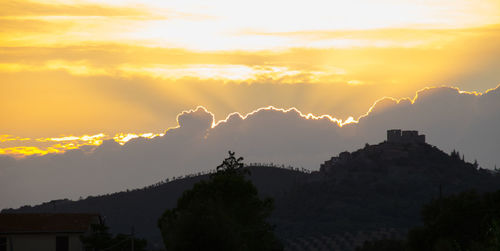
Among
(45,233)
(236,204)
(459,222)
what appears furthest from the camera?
(459,222)

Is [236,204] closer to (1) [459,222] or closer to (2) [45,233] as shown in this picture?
(2) [45,233]

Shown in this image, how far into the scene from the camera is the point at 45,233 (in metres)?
93.7

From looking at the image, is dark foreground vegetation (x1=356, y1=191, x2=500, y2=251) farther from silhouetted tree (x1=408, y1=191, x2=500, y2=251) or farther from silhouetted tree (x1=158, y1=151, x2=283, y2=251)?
silhouetted tree (x1=158, y1=151, x2=283, y2=251)

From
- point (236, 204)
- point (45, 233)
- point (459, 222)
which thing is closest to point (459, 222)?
point (459, 222)

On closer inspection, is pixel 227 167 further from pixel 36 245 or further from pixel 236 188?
pixel 36 245

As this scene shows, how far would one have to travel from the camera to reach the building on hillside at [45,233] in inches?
3669

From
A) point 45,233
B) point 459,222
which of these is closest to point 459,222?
point 459,222

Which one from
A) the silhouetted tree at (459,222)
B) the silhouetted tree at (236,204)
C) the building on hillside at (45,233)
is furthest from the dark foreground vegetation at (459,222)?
the building on hillside at (45,233)

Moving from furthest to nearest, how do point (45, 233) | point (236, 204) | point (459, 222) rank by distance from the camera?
point (459, 222) → point (236, 204) → point (45, 233)

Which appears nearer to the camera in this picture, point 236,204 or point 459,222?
point 236,204

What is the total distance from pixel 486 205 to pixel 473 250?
159 feet

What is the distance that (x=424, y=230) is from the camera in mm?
113750

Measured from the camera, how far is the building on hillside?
93.2 metres

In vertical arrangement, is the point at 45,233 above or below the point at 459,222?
below
